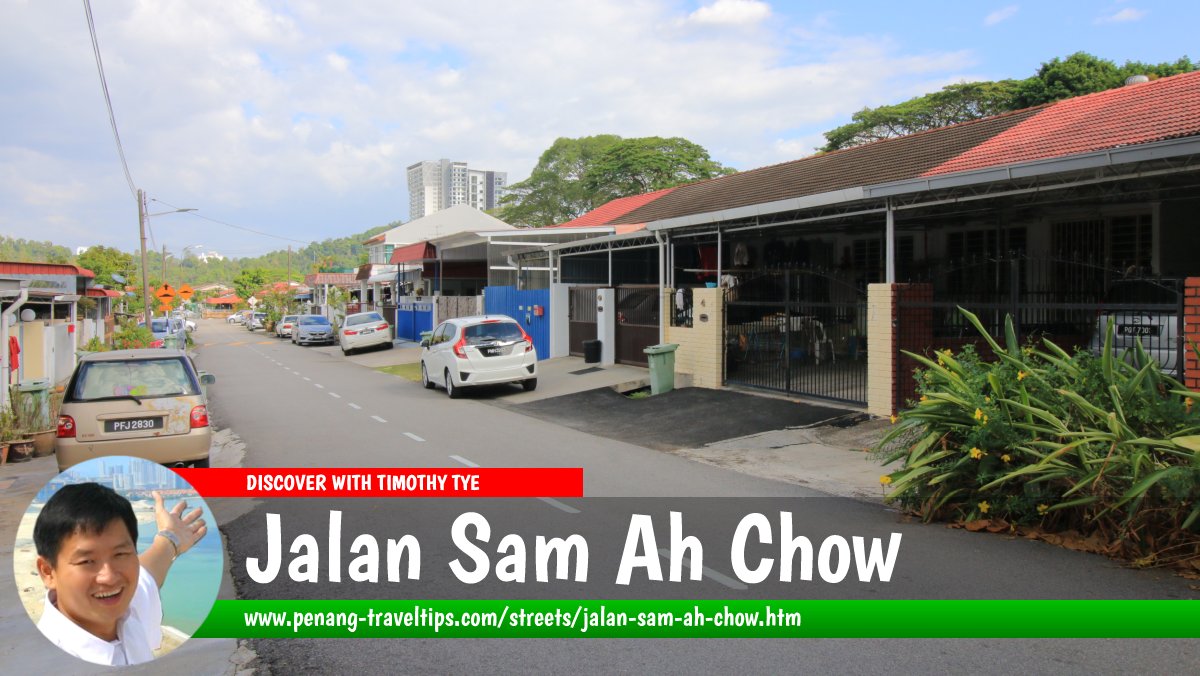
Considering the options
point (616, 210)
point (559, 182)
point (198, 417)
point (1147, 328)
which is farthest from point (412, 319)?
point (1147, 328)

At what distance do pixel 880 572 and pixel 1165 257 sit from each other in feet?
47.5

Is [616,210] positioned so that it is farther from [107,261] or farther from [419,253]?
[107,261]

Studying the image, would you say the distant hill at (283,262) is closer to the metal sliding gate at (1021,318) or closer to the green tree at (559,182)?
the green tree at (559,182)

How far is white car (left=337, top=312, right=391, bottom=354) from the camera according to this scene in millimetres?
35125

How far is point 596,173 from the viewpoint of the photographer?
181 feet

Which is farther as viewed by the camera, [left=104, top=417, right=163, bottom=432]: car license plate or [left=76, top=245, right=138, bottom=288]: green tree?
[left=76, top=245, right=138, bottom=288]: green tree

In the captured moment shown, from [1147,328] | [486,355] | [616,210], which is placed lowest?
[486,355]

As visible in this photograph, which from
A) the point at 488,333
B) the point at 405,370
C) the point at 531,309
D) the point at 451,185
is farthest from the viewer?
the point at 451,185

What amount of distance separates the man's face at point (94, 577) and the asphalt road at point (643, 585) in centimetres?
251

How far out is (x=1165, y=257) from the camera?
16672 millimetres

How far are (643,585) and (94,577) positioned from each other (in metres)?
4.04

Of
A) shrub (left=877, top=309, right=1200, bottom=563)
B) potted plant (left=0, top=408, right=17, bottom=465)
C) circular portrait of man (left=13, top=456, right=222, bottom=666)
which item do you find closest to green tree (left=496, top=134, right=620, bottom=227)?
potted plant (left=0, top=408, right=17, bottom=465)

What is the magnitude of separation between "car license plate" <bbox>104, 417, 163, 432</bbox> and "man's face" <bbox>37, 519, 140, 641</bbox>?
7.79 metres

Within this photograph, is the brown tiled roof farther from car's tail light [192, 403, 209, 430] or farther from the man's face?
the man's face
